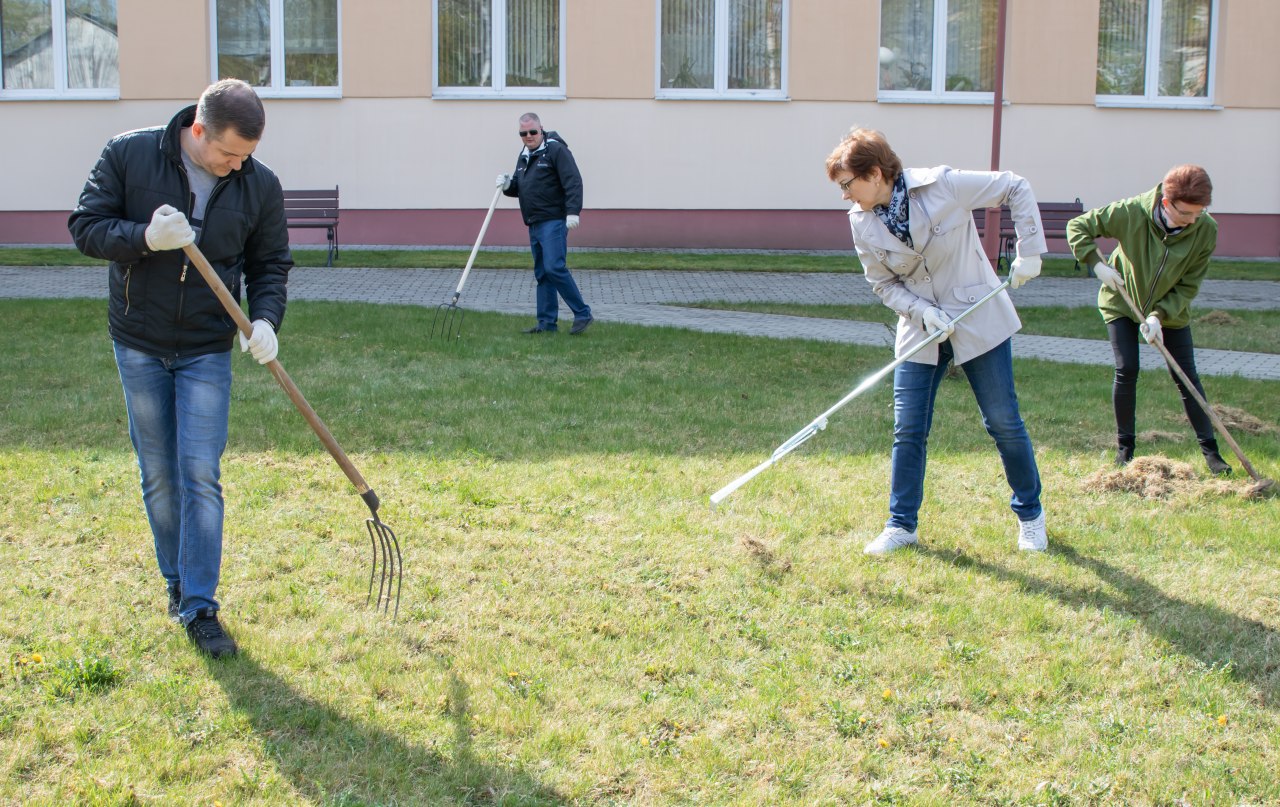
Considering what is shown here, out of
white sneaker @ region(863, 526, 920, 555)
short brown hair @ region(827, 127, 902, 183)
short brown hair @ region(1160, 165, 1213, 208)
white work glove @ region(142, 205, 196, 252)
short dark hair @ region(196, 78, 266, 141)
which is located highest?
short dark hair @ region(196, 78, 266, 141)

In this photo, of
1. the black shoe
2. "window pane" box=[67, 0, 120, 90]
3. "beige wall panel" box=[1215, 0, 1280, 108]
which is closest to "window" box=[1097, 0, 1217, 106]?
"beige wall panel" box=[1215, 0, 1280, 108]

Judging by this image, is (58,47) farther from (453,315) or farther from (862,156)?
(862,156)

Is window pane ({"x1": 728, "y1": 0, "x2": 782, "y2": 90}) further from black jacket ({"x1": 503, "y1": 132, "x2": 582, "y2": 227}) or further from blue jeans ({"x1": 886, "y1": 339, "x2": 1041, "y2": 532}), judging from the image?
blue jeans ({"x1": 886, "y1": 339, "x2": 1041, "y2": 532})

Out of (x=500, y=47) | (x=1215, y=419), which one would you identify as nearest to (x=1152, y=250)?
(x=1215, y=419)

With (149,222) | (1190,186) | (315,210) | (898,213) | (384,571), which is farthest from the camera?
(315,210)

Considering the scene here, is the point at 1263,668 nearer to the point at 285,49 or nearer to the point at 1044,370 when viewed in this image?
the point at 1044,370

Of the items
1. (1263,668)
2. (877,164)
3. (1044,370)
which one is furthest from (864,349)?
(1263,668)

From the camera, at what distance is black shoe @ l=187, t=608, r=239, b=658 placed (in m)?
4.38

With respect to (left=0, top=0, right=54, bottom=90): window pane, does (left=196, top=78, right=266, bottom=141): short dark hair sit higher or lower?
lower

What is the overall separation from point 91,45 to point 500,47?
564 centimetres

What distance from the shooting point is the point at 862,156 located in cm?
499

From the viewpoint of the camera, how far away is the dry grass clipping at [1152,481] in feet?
21.1

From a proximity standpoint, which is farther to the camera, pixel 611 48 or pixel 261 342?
pixel 611 48

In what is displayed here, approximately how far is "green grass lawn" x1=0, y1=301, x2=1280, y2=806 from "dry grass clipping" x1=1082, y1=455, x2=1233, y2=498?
0.18ft
